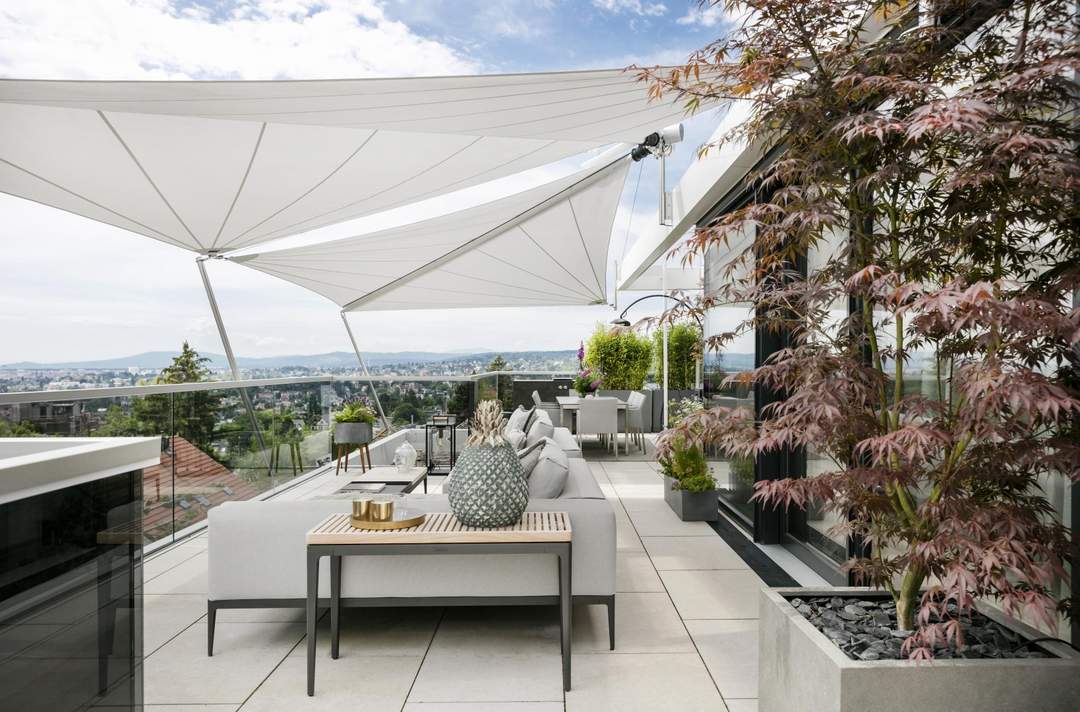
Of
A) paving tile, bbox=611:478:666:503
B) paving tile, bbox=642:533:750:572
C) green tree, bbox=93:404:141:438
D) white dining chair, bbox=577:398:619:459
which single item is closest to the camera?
green tree, bbox=93:404:141:438

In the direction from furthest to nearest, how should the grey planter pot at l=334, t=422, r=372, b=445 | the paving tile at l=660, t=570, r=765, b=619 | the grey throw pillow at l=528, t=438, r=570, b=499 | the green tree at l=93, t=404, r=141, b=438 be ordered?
the grey planter pot at l=334, t=422, r=372, b=445 < the green tree at l=93, t=404, r=141, b=438 < the paving tile at l=660, t=570, r=765, b=619 < the grey throw pillow at l=528, t=438, r=570, b=499

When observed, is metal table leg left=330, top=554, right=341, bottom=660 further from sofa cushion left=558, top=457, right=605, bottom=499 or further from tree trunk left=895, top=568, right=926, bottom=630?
tree trunk left=895, top=568, right=926, bottom=630

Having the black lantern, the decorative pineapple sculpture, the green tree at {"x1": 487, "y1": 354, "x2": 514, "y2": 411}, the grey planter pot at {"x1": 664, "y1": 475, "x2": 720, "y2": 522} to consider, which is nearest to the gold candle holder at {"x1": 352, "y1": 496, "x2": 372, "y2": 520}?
the decorative pineapple sculpture

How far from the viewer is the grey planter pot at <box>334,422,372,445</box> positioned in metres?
7.67

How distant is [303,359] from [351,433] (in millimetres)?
4359

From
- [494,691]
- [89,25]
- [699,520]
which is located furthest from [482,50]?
[494,691]

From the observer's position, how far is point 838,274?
2.45m

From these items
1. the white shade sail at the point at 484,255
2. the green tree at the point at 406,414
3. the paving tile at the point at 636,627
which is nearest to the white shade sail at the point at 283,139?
the white shade sail at the point at 484,255

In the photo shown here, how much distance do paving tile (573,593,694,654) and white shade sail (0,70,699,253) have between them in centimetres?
279

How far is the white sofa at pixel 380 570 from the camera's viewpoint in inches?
129

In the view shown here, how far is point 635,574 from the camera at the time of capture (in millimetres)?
4578

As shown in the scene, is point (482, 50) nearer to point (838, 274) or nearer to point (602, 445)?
point (838, 274)

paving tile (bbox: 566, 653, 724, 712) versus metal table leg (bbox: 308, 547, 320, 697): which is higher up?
metal table leg (bbox: 308, 547, 320, 697)

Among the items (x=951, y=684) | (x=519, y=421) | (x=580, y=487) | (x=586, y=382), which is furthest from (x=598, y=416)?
(x=951, y=684)
